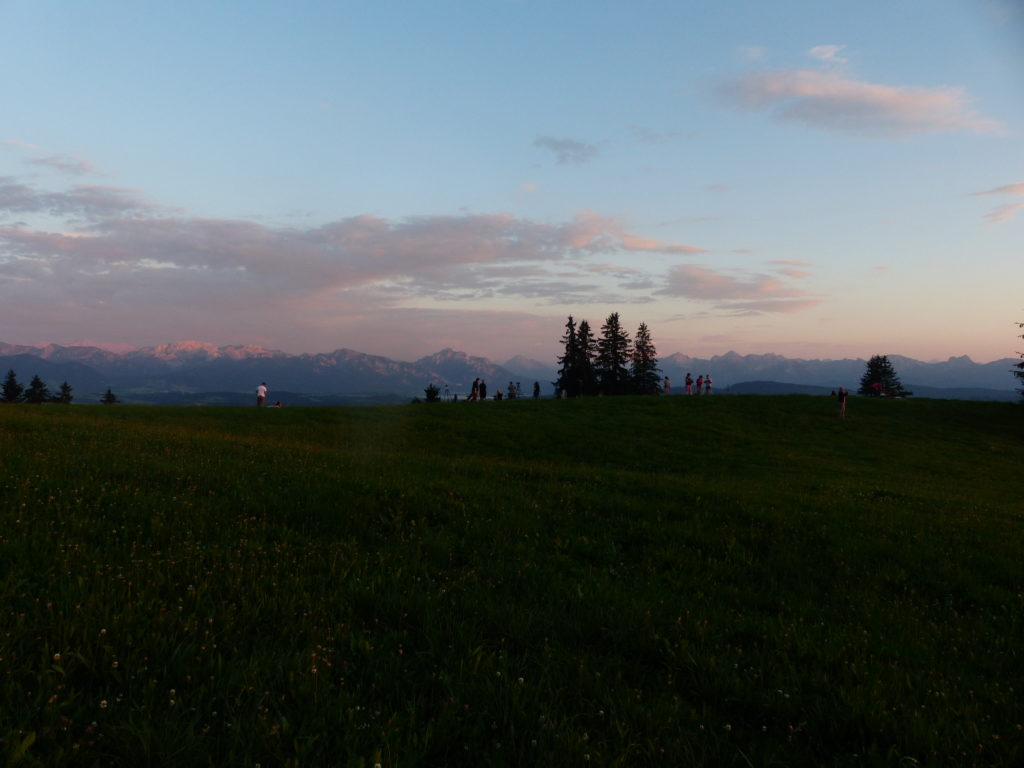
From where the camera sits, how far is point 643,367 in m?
95.1

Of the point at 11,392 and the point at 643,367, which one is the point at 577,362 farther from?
the point at 11,392

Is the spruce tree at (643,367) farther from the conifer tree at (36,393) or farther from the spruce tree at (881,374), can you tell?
the conifer tree at (36,393)

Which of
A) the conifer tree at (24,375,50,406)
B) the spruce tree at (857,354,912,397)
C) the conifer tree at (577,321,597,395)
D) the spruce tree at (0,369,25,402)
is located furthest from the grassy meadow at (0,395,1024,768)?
the spruce tree at (0,369,25,402)

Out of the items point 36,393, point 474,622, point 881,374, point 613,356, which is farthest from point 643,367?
point 36,393

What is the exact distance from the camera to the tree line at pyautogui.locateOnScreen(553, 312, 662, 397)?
87.4m

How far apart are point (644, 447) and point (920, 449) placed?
20.6m

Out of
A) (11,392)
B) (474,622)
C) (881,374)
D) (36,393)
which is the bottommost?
(474,622)

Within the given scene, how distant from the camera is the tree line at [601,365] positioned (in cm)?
8744

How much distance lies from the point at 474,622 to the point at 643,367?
92987 millimetres

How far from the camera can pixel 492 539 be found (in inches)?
337

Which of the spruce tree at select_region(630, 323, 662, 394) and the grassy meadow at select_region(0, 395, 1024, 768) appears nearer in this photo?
the grassy meadow at select_region(0, 395, 1024, 768)

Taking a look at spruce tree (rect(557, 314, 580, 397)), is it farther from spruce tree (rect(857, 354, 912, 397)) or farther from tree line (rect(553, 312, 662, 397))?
spruce tree (rect(857, 354, 912, 397))

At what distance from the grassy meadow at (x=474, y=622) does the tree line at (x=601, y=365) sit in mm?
74181

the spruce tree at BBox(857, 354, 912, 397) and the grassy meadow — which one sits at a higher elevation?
the spruce tree at BBox(857, 354, 912, 397)
